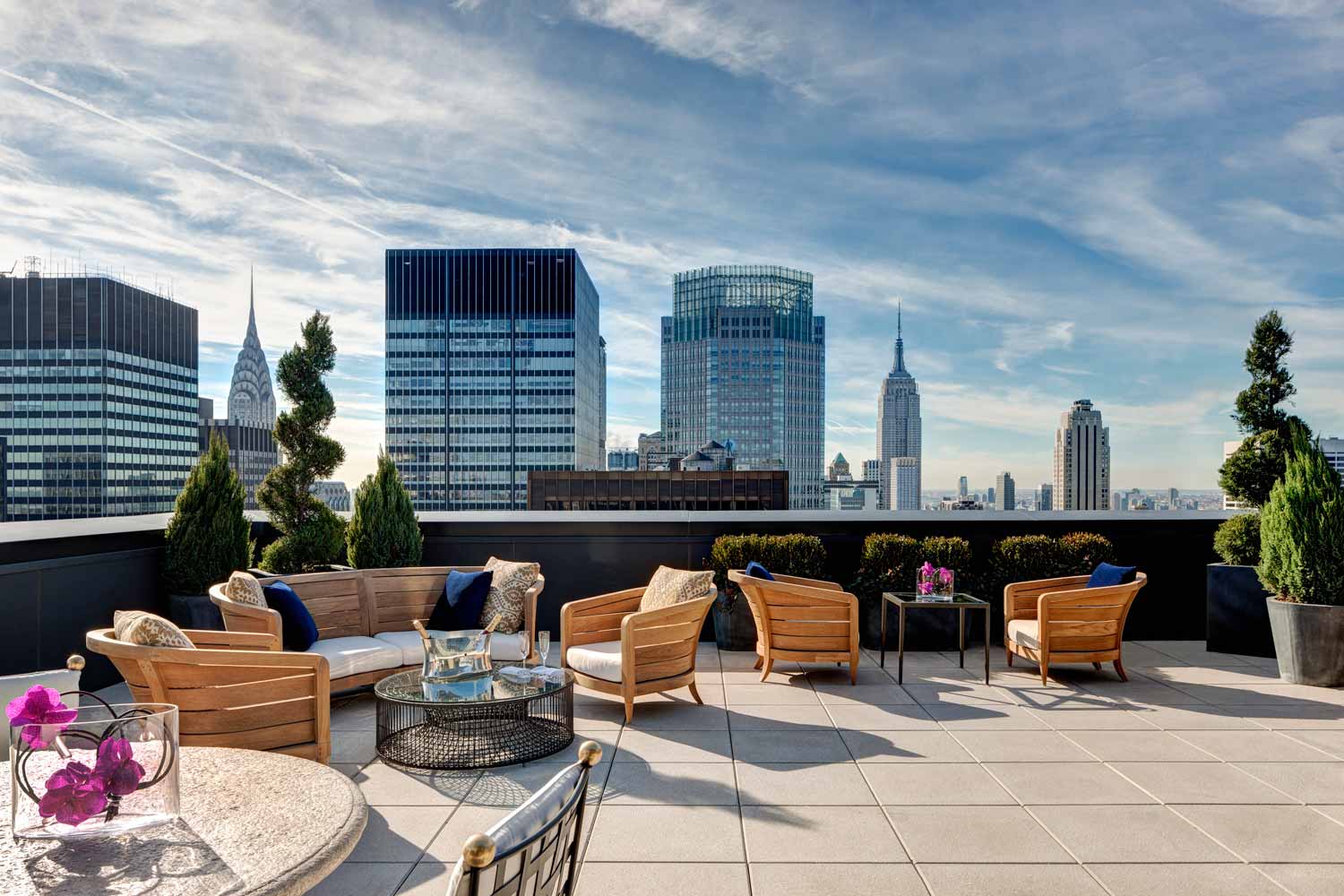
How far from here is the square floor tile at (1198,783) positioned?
3.72 metres

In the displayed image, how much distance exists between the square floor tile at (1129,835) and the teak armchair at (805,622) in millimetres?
2500

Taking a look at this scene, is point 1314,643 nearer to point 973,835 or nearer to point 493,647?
point 973,835

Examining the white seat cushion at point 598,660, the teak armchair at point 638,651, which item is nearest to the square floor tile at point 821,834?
the teak armchair at point 638,651

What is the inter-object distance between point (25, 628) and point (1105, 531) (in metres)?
9.14

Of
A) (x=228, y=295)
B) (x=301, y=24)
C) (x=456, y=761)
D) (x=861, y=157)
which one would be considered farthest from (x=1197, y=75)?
(x=228, y=295)

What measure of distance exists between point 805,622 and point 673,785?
245cm

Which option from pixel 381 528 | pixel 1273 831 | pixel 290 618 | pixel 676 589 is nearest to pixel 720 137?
pixel 381 528

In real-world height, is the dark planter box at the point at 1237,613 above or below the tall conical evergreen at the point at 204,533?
below

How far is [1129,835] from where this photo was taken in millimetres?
3314

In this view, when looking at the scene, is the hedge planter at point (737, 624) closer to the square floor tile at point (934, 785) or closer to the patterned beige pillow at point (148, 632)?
the square floor tile at point (934, 785)

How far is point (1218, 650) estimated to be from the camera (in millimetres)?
7113

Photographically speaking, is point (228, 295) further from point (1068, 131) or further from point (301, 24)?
point (1068, 131)

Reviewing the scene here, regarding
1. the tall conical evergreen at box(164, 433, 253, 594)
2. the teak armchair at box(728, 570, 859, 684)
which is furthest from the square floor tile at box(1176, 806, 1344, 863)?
the tall conical evergreen at box(164, 433, 253, 594)

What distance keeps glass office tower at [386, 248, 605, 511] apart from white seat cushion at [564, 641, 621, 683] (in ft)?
290
